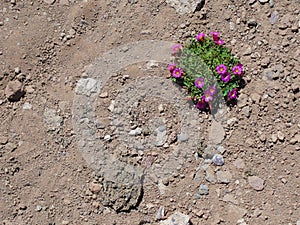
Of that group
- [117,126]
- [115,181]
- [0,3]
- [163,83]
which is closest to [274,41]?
[163,83]

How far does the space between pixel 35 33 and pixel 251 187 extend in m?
3.05

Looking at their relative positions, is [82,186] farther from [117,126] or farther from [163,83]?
[163,83]

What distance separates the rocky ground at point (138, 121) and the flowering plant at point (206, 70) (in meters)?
0.14

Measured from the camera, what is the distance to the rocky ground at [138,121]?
16.5ft

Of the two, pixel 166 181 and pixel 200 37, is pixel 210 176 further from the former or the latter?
pixel 200 37

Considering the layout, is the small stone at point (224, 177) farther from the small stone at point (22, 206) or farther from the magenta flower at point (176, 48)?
the small stone at point (22, 206)

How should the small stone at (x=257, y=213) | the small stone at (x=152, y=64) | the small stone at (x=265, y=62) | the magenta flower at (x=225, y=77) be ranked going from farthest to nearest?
the small stone at (x=152, y=64)
the small stone at (x=265, y=62)
the magenta flower at (x=225, y=77)
the small stone at (x=257, y=213)

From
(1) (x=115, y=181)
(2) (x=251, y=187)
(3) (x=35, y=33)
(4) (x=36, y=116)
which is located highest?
(3) (x=35, y=33)

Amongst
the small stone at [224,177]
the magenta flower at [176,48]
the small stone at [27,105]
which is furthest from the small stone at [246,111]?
the small stone at [27,105]

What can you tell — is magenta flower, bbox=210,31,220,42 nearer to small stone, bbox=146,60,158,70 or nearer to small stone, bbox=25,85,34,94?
small stone, bbox=146,60,158,70

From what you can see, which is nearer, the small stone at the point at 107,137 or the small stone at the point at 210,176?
the small stone at the point at 210,176

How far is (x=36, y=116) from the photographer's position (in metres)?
5.47

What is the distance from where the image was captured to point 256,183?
4.98m

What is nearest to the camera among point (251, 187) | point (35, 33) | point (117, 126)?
point (251, 187)
